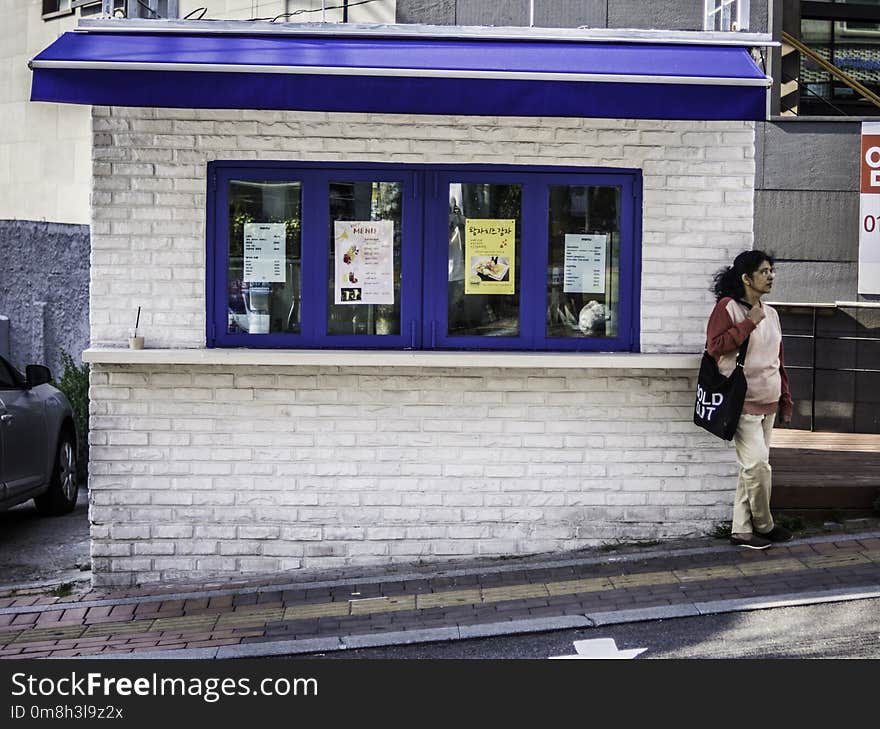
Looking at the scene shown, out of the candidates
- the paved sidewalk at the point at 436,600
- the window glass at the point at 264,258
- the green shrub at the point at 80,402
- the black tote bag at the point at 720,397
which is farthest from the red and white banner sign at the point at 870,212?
the green shrub at the point at 80,402

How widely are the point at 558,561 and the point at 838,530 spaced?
1.96m

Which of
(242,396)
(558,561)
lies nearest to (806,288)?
(558,561)

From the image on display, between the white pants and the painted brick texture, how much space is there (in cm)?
27

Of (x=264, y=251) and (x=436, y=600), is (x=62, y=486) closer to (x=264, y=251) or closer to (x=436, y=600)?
(x=264, y=251)

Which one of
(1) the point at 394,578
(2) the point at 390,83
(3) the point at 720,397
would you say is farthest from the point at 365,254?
(3) the point at 720,397

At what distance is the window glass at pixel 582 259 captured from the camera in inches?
292

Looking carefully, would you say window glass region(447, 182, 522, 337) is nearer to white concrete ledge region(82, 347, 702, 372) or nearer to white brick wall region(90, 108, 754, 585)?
white brick wall region(90, 108, 754, 585)

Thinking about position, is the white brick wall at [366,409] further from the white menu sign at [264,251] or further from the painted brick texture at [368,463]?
the white menu sign at [264,251]

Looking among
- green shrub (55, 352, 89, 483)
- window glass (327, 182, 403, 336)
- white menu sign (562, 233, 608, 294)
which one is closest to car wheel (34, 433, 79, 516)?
green shrub (55, 352, 89, 483)

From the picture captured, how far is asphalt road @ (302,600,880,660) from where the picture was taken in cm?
561

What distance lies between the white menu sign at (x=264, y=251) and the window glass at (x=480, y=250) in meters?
1.08

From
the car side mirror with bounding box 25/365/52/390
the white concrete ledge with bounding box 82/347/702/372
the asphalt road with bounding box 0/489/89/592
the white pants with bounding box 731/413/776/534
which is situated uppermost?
the white concrete ledge with bounding box 82/347/702/372
